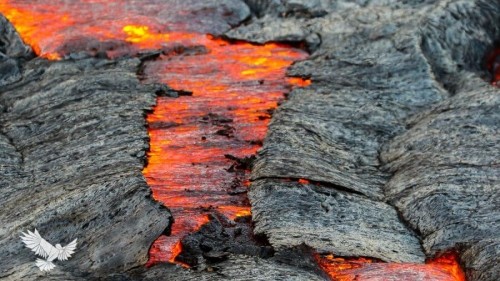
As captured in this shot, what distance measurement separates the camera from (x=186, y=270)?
40.3ft

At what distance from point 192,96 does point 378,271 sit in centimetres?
776

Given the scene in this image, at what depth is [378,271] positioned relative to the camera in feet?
43.3

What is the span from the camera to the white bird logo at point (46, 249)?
41.6ft

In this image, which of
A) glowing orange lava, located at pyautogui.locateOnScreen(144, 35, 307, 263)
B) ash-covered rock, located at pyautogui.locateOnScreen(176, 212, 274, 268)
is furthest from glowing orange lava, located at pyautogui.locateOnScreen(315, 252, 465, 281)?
glowing orange lava, located at pyautogui.locateOnScreen(144, 35, 307, 263)

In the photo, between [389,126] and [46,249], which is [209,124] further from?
[46,249]

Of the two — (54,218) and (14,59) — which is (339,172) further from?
(14,59)

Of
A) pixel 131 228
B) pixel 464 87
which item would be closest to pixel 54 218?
pixel 131 228

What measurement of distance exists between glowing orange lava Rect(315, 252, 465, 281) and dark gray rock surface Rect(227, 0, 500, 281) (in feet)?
0.87

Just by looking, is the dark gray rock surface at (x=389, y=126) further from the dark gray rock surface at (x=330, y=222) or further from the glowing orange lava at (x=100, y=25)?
the glowing orange lava at (x=100, y=25)

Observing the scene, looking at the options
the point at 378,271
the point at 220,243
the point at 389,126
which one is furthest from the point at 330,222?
the point at 389,126

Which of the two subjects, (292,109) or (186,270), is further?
(292,109)

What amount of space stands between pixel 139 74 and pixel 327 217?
7772mm

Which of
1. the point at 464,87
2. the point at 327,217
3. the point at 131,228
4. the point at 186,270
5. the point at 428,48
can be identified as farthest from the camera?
the point at 428,48

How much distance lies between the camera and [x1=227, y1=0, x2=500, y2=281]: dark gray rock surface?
47.8ft
